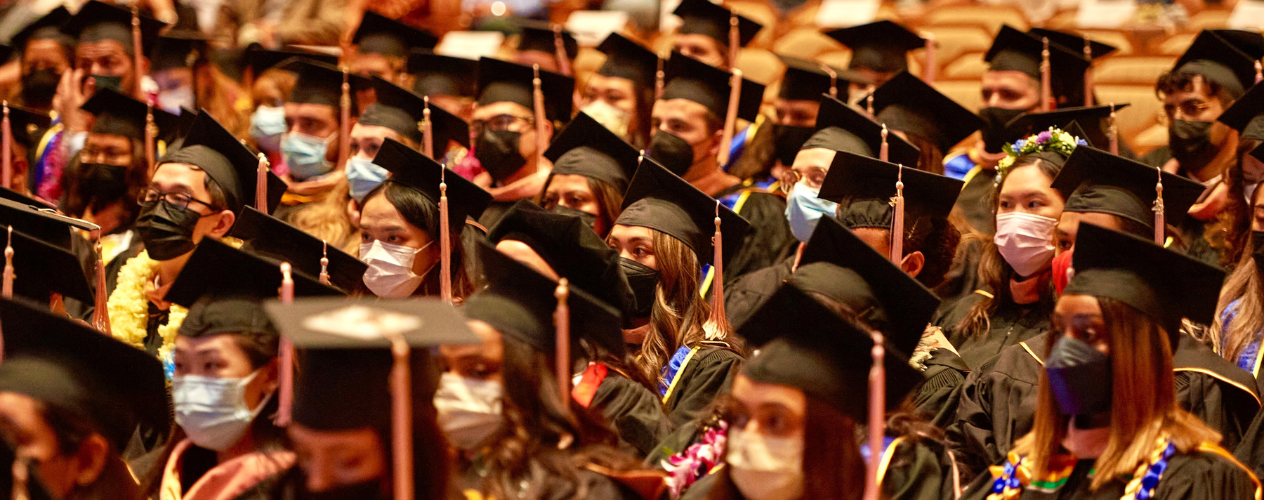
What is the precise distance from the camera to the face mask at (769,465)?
245cm

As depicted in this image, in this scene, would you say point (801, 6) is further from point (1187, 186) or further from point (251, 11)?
point (1187, 186)

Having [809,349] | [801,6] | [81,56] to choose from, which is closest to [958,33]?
[801,6]

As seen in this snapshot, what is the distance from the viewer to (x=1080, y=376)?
104 inches

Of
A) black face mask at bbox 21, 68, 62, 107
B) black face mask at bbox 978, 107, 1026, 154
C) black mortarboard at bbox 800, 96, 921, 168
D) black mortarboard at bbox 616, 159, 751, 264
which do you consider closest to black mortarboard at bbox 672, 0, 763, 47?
black face mask at bbox 978, 107, 1026, 154

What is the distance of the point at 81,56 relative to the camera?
7391mm

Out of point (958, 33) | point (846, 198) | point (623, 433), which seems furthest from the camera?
point (958, 33)

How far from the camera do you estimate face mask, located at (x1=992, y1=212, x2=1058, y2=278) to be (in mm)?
4168

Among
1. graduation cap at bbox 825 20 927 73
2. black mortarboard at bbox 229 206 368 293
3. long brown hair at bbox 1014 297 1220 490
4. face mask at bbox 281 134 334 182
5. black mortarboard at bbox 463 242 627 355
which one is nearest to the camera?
long brown hair at bbox 1014 297 1220 490

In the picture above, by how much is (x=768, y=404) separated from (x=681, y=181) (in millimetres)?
1686

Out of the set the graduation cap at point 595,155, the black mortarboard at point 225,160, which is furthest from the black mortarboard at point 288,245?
the graduation cap at point 595,155

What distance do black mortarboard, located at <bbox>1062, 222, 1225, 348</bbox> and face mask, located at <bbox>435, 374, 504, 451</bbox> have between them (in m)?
1.24

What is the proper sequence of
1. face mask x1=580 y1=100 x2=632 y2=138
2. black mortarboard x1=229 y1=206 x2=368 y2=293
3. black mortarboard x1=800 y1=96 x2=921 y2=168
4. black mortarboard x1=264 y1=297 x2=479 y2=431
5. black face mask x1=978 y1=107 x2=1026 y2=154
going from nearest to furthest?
1. black mortarboard x1=264 y1=297 x2=479 y2=431
2. black mortarboard x1=229 y1=206 x2=368 y2=293
3. black mortarboard x1=800 y1=96 x2=921 y2=168
4. black face mask x1=978 y1=107 x2=1026 y2=154
5. face mask x1=580 y1=100 x2=632 y2=138

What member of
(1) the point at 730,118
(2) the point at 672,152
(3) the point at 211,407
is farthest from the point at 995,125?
(3) the point at 211,407

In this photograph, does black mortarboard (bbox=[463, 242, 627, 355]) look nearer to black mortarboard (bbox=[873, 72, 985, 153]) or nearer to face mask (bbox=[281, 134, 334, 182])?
black mortarboard (bbox=[873, 72, 985, 153])
